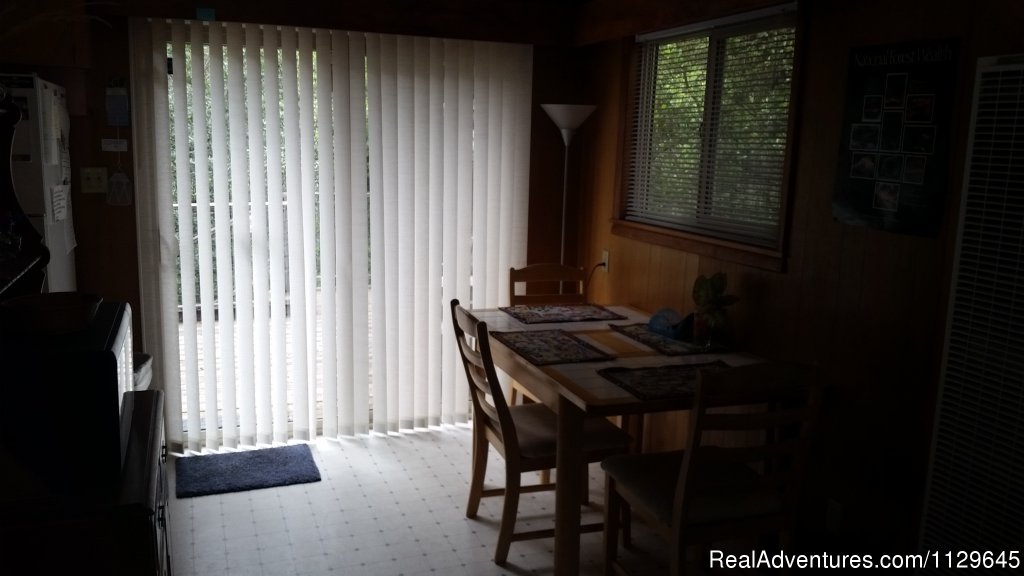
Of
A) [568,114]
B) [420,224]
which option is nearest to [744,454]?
[568,114]

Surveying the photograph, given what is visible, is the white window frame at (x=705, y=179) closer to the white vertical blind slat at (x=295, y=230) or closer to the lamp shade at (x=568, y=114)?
the lamp shade at (x=568, y=114)

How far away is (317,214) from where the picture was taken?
3.97 meters

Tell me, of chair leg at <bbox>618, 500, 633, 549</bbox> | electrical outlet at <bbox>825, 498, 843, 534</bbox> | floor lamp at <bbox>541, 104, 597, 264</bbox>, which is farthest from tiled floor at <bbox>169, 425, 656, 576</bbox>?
floor lamp at <bbox>541, 104, 597, 264</bbox>

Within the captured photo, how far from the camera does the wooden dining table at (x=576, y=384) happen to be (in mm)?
2531

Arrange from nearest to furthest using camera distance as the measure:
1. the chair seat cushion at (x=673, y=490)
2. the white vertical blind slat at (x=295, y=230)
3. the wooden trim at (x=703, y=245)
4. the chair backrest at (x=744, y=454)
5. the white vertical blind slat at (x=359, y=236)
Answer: the chair backrest at (x=744, y=454) < the chair seat cushion at (x=673, y=490) < the wooden trim at (x=703, y=245) < the white vertical blind slat at (x=295, y=230) < the white vertical blind slat at (x=359, y=236)

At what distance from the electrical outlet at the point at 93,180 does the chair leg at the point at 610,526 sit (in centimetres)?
259

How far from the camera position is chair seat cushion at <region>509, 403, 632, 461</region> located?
2932 millimetres

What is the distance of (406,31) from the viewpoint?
12.7 ft

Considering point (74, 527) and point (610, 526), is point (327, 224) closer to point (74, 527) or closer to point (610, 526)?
point (610, 526)

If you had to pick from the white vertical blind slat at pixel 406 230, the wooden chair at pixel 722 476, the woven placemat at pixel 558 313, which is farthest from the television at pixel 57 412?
the white vertical blind slat at pixel 406 230

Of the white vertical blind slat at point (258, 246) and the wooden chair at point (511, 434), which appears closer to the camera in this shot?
the wooden chair at point (511, 434)

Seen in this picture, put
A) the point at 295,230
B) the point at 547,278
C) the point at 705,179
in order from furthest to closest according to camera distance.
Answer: the point at 547,278
the point at 295,230
the point at 705,179

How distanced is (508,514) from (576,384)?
0.64 meters

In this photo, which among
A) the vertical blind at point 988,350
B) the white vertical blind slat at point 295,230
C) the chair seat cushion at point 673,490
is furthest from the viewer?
the white vertical blind slat at point 295,230
